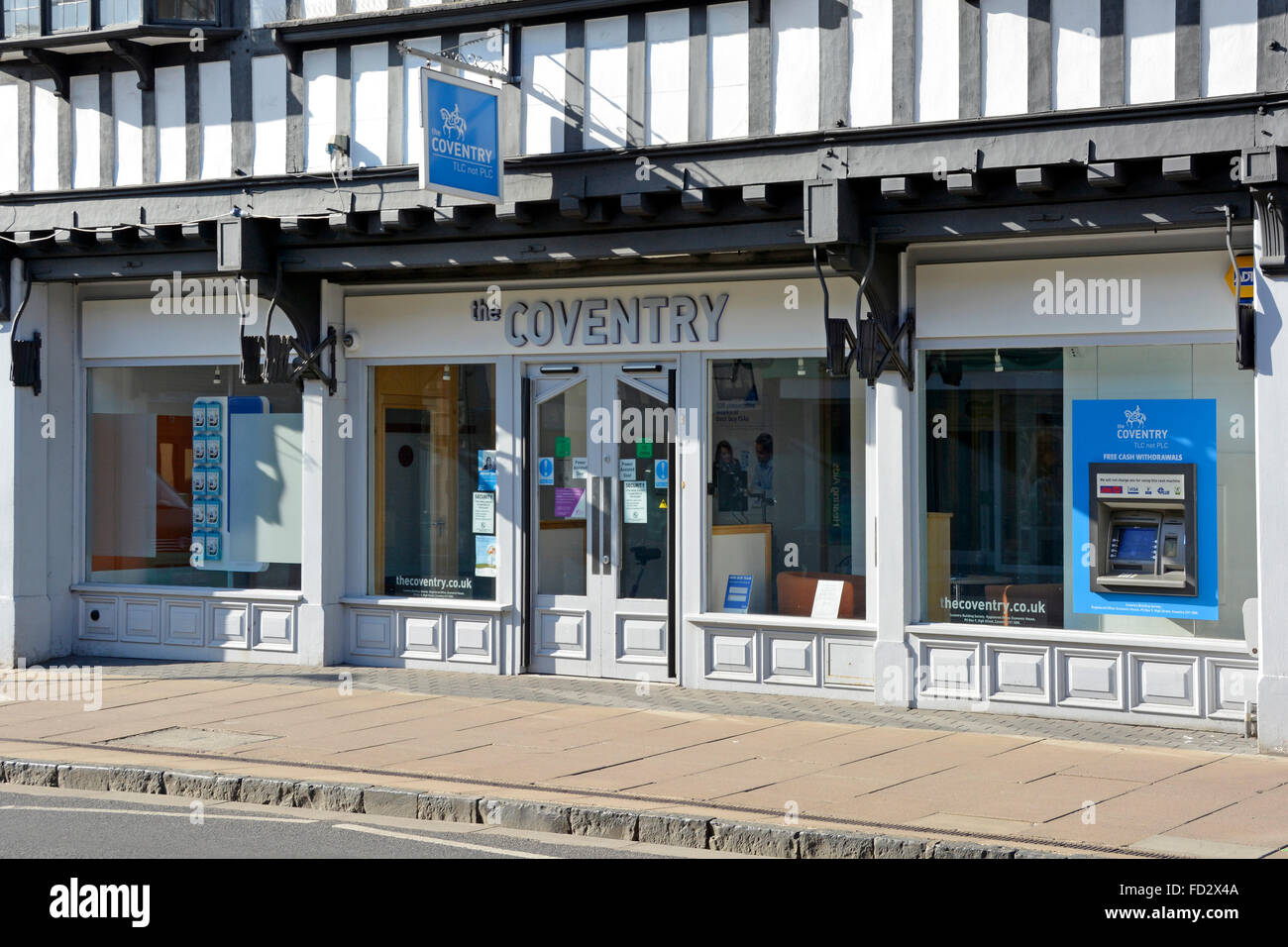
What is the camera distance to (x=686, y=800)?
8.27 meters

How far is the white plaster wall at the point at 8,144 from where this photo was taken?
14297 millimetres

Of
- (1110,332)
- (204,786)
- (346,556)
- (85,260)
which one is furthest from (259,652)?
(1110,332)

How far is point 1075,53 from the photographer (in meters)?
10.4

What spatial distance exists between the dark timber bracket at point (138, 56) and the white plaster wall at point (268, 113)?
1.03 metres

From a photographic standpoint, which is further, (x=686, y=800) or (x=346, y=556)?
(x=346, y=556)

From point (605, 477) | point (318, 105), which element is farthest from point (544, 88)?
point (605, 477)

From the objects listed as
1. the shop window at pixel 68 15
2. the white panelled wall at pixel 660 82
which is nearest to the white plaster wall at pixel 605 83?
the white panelled wall at pixel 660 82

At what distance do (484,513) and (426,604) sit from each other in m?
0.96

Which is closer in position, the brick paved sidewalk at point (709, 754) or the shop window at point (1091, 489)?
the brick paved sidewalk at point (709, 754)

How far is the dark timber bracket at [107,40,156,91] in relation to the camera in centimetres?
1340

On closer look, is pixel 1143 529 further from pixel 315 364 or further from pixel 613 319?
pixel 315 364

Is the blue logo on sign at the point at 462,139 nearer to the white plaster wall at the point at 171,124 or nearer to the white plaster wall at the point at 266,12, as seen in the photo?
the white plaster wall at the point at 266,12

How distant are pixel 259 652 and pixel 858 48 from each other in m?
7.59
